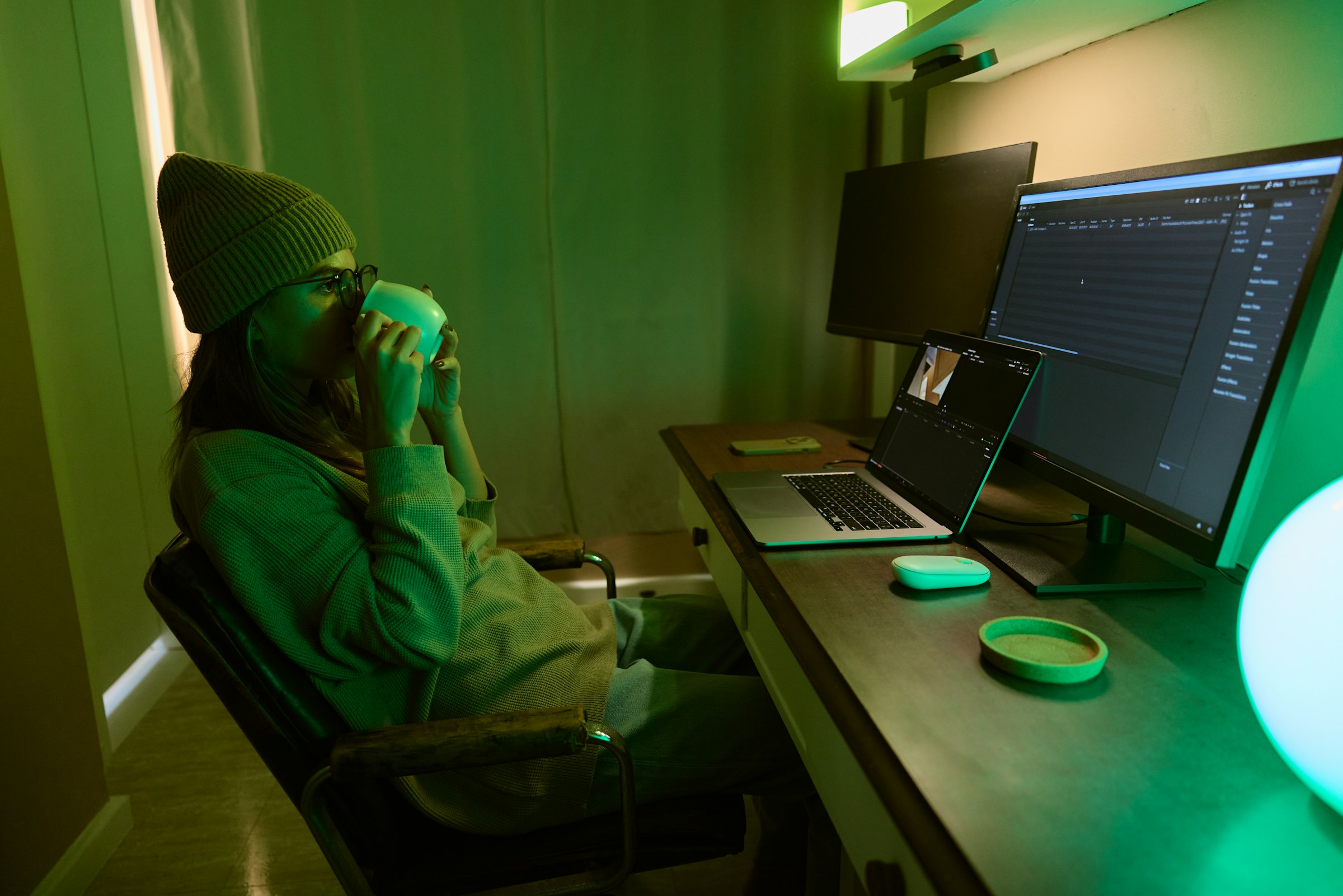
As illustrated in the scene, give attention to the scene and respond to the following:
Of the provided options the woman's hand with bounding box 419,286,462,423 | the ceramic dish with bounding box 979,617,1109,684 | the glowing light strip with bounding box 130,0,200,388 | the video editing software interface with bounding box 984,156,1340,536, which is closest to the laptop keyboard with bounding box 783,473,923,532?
the video editing software interface with bounding box 984,156,1340,536

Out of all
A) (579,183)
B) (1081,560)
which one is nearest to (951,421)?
(1081,560)

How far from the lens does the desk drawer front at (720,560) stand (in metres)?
1.27

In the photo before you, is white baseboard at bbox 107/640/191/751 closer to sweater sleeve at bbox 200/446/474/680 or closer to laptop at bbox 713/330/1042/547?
sweater sleeve at bbox 200/446/474/680

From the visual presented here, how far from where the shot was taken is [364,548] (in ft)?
3.24

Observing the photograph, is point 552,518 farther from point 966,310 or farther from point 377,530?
point 377,530

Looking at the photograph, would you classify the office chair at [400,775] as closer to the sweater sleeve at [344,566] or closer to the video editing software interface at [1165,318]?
the sweater sleeve at [344,566]

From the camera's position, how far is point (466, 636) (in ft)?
3.56

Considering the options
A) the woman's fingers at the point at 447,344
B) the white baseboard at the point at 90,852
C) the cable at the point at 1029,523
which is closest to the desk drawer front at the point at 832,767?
the cable at the point at 1029,523

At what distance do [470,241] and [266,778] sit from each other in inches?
60.0

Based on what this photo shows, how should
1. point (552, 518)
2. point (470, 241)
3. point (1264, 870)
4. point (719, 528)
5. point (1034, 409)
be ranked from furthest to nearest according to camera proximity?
1. point (552, 518)
2. point (470, 241)
3. point (719, 528)
4. point (1034, 409)
5. point (1264, 870)

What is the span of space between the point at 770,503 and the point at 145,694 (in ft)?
6.55

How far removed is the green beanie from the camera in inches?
40.1

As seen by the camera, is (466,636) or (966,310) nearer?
(466,636)

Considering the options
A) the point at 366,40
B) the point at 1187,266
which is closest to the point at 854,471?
the point at 1187,266
